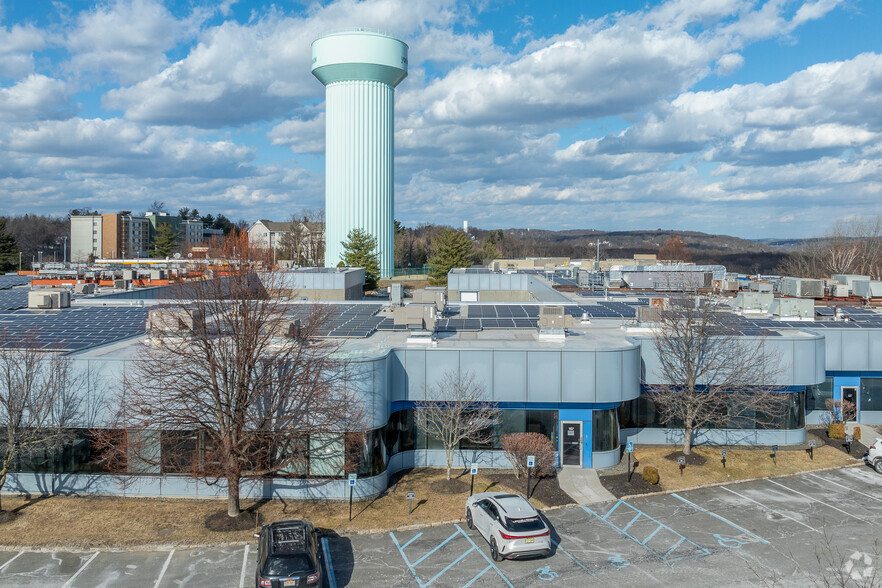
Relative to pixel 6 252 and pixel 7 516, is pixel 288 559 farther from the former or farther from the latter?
pixel 6 252

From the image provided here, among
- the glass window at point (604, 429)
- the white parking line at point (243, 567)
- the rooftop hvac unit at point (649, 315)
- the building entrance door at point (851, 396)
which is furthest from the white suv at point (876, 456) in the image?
the white parking line at point (243, 567)

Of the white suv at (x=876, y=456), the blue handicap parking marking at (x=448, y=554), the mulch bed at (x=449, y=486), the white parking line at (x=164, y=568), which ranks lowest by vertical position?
the blue handicap parking marking at (x=448, y=554)

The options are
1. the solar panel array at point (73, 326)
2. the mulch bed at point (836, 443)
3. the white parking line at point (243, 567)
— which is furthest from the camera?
the mulch bed at point (836, 443)

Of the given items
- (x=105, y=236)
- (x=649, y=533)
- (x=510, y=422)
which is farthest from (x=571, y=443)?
(x=105, y=236)

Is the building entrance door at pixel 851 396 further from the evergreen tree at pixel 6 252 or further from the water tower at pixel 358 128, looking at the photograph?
the evergreen tree at pixel 6 252

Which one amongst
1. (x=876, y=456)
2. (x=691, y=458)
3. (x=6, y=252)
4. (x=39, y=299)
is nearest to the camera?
(x=876, y=456)

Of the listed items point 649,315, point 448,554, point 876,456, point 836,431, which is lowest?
point 448,554

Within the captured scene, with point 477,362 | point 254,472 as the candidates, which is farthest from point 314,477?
point 477,362

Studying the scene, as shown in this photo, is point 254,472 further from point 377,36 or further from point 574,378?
point 377,36
